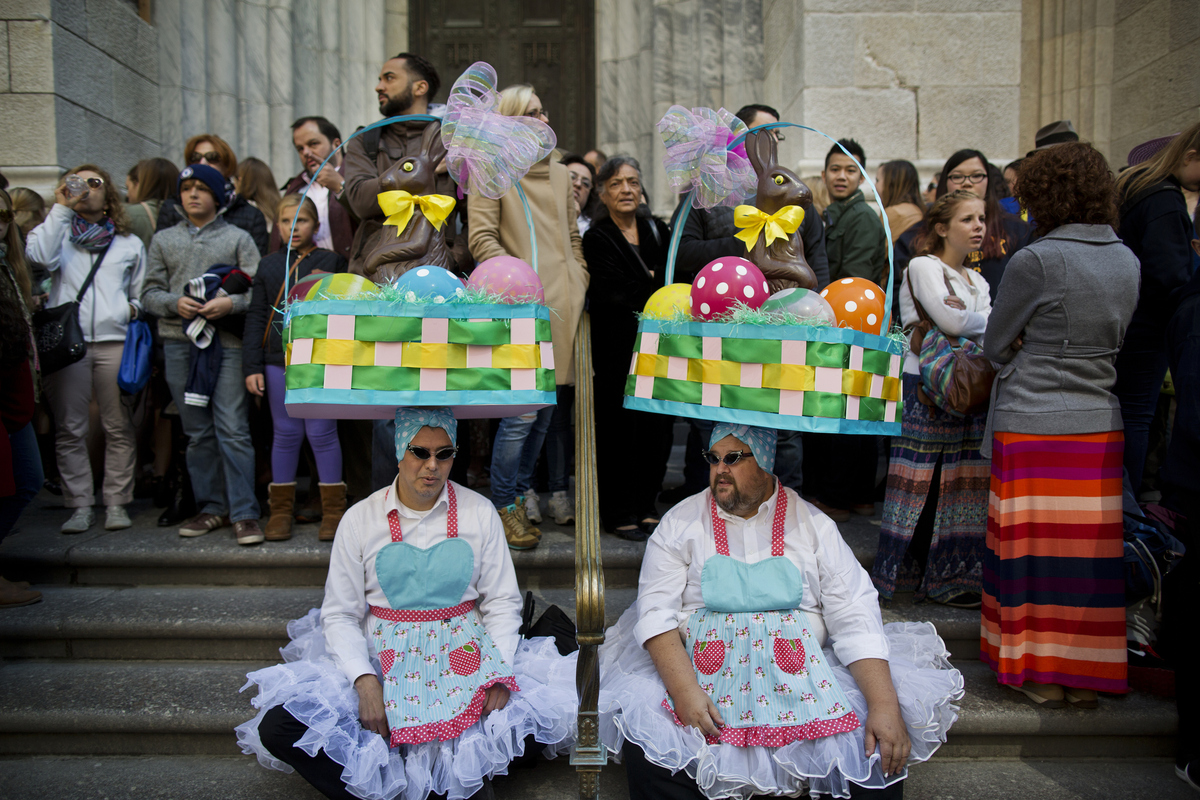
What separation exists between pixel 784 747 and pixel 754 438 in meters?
0.94

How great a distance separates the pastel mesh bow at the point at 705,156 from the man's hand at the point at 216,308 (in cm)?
278

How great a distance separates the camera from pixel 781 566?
8.87 ft

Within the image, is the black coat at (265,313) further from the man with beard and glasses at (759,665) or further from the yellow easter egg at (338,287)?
the man with beard and glasses at (759,665)

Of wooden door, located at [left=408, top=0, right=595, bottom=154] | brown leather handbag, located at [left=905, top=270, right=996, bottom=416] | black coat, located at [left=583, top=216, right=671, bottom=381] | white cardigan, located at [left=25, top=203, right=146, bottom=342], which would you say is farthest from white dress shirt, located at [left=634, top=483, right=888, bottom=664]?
wooden door, located at [left=408, top=0, right=595, bottom=154]

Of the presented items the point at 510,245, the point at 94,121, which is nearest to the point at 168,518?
the point at 510,245

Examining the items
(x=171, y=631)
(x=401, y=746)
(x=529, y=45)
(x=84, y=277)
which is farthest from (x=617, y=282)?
(x=529, y=45)

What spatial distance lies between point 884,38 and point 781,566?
490cm

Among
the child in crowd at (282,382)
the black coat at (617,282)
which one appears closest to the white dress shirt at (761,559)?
the black coat at (617,282)

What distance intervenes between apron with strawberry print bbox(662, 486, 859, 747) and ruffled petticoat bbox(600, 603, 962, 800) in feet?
0.13

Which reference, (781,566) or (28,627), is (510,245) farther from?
(28,627)

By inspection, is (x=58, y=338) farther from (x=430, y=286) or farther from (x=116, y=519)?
(x=430, y=286)

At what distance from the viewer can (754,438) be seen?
2.71m

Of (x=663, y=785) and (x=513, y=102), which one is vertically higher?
(x=513, y=102)

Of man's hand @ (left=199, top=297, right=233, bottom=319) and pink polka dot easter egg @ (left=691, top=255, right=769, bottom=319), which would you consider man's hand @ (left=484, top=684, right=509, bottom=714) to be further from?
man's hand @ (left=199, top=297, right=233, bottom=319)
